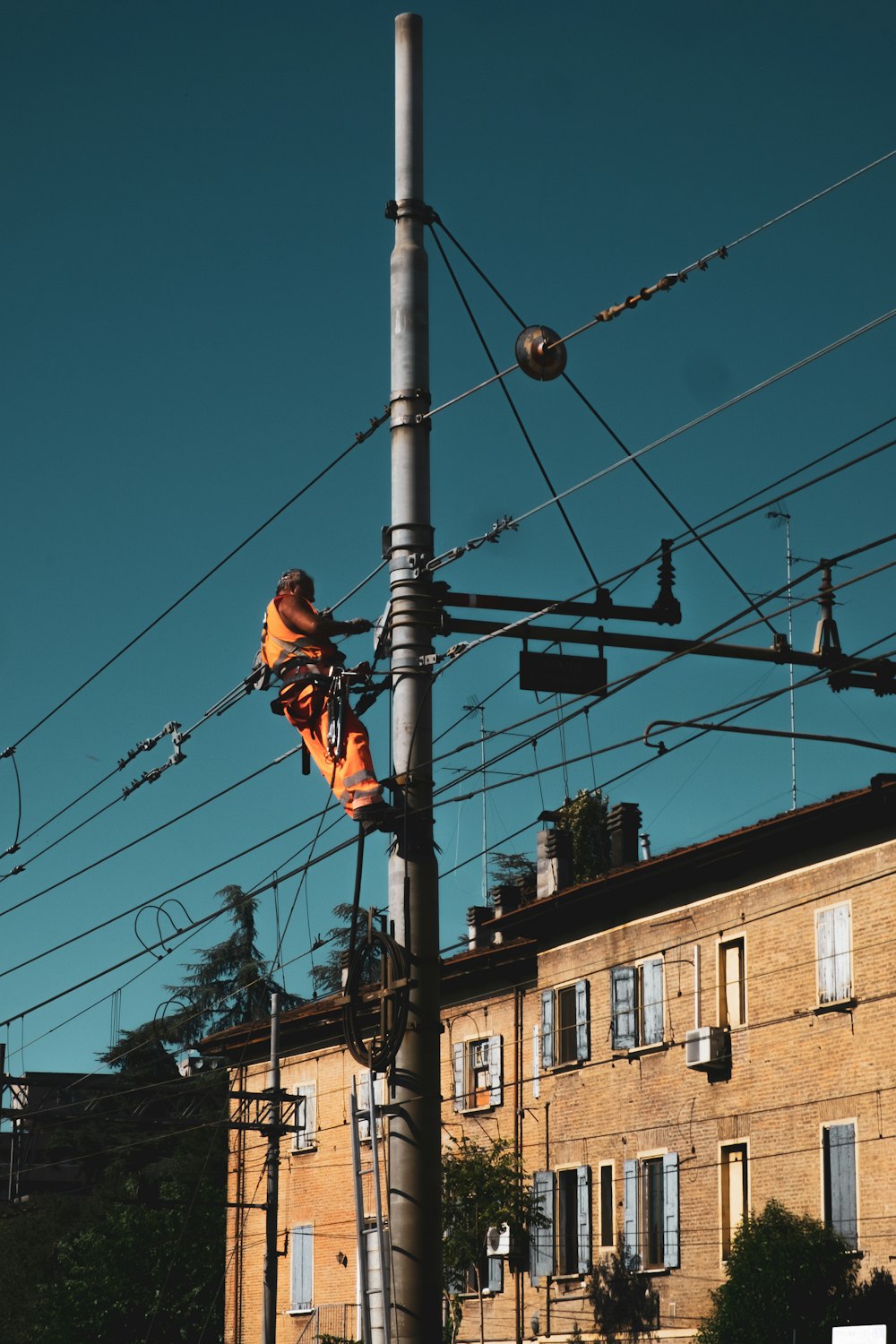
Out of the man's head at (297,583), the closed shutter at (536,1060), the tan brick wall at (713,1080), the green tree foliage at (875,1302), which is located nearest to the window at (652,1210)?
the tan brick wall at (713,1080)

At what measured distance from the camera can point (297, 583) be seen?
590 inches

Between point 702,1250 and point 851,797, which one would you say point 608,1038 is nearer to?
point 702,1250

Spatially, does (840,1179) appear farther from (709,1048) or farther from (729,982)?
(729,982)

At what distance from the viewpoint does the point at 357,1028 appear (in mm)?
13336

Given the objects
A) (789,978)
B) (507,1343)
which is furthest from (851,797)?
(507,1343)

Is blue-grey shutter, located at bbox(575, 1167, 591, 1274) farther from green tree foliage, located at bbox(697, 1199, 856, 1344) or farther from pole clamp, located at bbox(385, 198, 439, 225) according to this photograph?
pole clamp, located at bbox(385, 198, 439, 225)

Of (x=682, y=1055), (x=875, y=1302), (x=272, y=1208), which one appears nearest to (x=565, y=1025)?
(x=682, y=1055)

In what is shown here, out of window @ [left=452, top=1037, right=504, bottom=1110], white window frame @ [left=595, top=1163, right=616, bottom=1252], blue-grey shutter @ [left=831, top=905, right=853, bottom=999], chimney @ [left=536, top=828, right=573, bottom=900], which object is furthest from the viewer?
chimney @ [left=536, top=828, right=573, bottom=900]

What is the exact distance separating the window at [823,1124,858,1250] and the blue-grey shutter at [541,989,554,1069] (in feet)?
28.8

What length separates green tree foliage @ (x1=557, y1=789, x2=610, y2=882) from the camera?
4303 cm

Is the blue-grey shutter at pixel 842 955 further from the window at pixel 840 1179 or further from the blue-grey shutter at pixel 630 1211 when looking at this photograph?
the blue-grey shutter at pixel 630 1211

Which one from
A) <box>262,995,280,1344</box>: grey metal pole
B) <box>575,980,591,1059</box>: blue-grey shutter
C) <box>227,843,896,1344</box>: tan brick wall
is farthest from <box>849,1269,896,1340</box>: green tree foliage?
<box>262,995,280,1344</box>: grey metal pole

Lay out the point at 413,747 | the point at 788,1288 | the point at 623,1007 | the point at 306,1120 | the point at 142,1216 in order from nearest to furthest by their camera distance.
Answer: the point at 413,747, the point at 788,1288, the point at 623,1007, the point at 306,1120, the point at 142,1216

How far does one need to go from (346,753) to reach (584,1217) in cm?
2525
